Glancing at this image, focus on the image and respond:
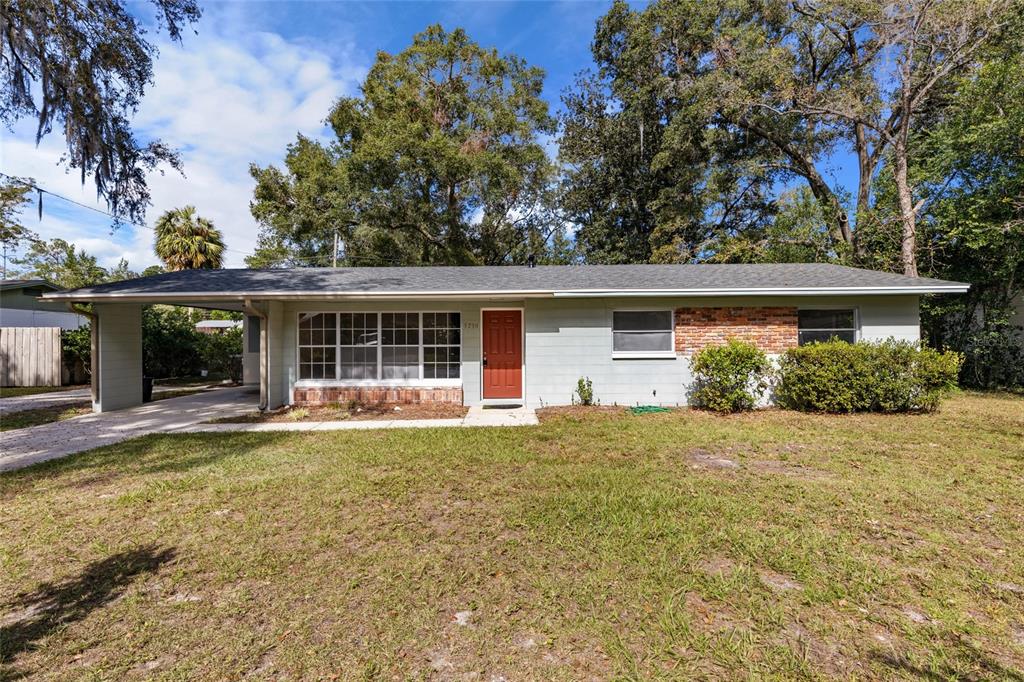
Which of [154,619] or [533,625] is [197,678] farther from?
[533,625]

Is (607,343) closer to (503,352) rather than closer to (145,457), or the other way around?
(503,352)

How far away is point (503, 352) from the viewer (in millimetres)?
10461

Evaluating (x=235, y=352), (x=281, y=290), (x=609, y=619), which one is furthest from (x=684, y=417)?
(x=235, y=352)

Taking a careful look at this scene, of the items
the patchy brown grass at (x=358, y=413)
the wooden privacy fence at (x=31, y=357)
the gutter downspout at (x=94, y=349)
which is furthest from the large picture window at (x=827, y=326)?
the wooden privacy fence at (x=31, y=357)

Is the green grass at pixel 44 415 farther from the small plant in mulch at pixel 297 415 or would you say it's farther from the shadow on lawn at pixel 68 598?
the shadow on lawn at pixel 68 598

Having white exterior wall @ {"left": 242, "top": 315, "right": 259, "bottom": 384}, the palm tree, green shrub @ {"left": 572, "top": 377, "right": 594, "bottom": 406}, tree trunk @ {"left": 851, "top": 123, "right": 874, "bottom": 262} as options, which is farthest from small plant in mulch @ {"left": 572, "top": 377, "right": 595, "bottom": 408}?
the palm tree

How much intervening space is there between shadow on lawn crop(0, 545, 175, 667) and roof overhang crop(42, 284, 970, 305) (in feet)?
20.9

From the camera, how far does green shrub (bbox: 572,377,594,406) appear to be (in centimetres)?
980

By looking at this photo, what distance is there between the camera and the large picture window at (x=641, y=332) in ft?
32.6

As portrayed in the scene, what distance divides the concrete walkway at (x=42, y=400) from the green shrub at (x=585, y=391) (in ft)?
40.2

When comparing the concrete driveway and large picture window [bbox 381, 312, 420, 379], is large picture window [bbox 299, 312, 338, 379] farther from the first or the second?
the concrete driveway

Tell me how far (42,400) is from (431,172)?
15.3 m

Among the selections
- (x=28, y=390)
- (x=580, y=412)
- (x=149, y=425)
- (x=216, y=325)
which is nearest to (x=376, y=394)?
(x=149, y=425)

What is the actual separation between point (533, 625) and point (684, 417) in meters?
6.71
